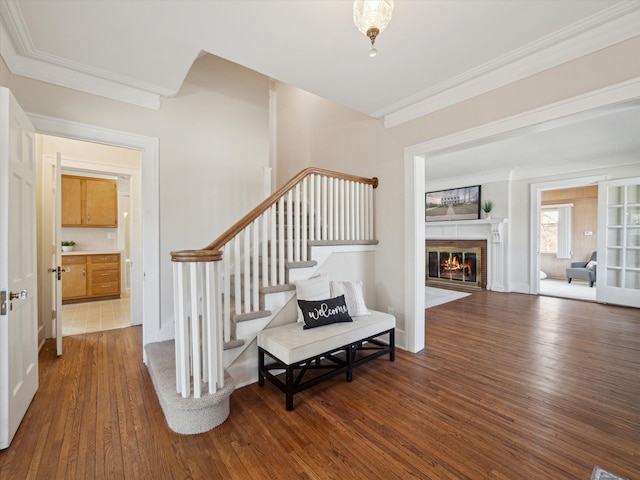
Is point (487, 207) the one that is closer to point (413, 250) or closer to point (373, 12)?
point (413, 250)

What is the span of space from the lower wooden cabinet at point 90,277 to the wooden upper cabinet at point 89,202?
68 centimetres

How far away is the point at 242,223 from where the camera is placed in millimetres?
2447

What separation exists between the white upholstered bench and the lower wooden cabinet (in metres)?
4.92

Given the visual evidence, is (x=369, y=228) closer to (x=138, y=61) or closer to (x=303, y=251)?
(x=303, y=251)

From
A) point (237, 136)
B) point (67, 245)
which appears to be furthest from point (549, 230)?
point (67, 245)

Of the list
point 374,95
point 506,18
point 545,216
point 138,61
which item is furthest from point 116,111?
point 545,216

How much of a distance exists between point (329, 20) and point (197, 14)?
0.87 metres

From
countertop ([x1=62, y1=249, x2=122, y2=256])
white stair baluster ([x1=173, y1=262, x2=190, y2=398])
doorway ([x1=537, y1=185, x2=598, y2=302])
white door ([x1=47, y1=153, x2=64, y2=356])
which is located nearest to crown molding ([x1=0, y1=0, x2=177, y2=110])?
white door ([x1=47, y1=153, x2=64, y2=356])

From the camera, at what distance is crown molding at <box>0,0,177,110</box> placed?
1.94m

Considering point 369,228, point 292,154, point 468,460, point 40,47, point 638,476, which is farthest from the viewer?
point 292,154

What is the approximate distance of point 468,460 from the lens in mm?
1636

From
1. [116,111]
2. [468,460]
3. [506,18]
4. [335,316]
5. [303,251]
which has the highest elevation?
[506,18]

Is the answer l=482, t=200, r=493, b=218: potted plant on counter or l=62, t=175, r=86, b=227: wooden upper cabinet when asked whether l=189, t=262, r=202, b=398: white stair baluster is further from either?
l=482, t=200, r=493, b=218: potted plant on counter

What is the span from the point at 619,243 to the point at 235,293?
21.5 feet
